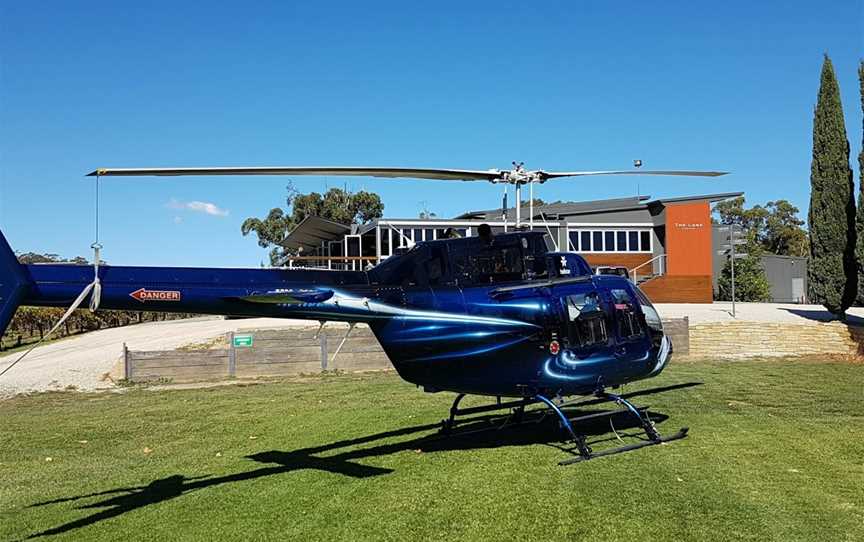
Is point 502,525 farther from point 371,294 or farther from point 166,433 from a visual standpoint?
point 166,433

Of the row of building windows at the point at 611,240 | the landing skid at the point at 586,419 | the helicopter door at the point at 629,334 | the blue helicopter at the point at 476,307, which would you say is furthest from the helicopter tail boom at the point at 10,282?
the row of building windows at the point at 611,240

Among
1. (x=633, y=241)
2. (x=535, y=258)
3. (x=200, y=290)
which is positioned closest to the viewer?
(x=200, y=290)

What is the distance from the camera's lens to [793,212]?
8869 centimetres

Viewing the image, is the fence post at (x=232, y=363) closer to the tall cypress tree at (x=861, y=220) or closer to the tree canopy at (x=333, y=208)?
the tall cypress tree at (x=861, y=220)

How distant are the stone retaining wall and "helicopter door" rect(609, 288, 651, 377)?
1359 centimetres

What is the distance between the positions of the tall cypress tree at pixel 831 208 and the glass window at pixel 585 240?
55.3 ft

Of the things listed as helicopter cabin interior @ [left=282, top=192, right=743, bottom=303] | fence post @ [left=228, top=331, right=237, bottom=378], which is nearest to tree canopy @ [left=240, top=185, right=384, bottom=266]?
A: helicopter cabin interior @ [left=282, top=192, right=743, bottom=303]

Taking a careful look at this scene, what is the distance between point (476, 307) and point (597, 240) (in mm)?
36794

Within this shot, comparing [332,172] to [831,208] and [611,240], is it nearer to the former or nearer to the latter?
[831,208]

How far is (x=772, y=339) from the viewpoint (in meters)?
24.2

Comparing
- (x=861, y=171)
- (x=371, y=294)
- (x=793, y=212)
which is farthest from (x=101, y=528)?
(x=793, y=212)

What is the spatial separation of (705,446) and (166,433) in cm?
880

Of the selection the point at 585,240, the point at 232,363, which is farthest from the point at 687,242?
the point at 232,363

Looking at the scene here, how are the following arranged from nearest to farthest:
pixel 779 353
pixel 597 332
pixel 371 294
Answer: pixel 371 294, pixel 597 332, pixel 779 353
